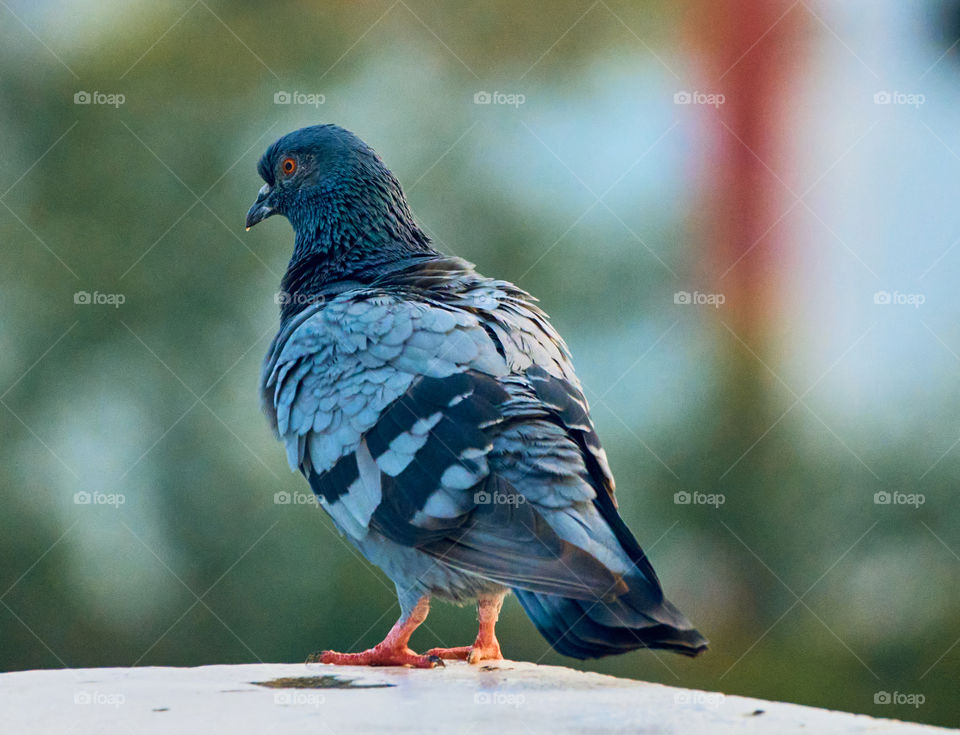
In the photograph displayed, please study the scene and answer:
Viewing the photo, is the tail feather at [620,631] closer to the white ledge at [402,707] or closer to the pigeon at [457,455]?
the pigeon at [457,455]

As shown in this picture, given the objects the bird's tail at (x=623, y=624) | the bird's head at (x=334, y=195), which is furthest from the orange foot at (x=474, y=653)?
the bird's head at (x=334, y=195)

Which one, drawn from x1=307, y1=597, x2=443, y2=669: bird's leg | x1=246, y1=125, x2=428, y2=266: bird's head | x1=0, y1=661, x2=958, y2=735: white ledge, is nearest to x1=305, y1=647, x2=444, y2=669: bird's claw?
x1=307, y1=597, x2=443, y2=669: bird's leg

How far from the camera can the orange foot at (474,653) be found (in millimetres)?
3711

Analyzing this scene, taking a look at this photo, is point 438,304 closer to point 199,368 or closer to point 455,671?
point 455,671

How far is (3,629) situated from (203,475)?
1.87 m

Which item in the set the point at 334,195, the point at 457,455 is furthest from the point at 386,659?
the point at 334,195

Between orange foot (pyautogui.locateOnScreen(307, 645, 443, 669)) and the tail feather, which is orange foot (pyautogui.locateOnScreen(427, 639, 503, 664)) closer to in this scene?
orange foot (pyautogui.locateOnScreen(307, 645, 443, 669))

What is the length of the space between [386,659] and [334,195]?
2096mm

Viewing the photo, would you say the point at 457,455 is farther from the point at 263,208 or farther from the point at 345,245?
the point at 263,208

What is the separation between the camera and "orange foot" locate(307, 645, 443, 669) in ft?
11.6

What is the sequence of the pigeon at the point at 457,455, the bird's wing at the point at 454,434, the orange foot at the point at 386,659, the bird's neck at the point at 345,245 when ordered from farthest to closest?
the bird's neck at the point at 345,245 < the orange foot at the point at 386,659 < the bird's wing at the point at 454,434 < the pigeon at the point at 457,455

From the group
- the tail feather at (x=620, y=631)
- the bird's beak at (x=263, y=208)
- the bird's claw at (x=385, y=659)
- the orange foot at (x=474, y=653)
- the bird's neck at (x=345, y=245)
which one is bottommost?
the orange foot at (x=474, y=653)

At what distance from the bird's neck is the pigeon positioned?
2 cm

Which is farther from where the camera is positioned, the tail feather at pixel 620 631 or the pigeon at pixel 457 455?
the pigeon at pixel 457 455
